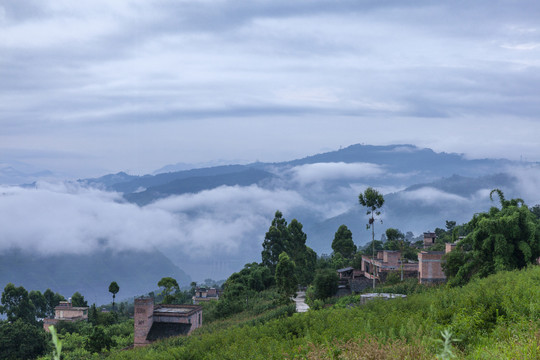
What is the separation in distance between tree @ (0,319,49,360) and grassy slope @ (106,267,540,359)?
2819 cm

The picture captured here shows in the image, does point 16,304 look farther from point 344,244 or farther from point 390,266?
point 390,266

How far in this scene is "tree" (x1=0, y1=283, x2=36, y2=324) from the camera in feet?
216

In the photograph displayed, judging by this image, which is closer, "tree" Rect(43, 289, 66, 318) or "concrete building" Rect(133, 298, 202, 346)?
"concrete building" Rect(133, 298, 202, 346)

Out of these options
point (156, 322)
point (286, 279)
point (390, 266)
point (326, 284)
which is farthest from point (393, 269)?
point (156, 322)

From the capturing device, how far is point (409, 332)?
10.4 meters

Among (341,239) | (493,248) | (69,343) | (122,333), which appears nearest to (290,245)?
(341,239)

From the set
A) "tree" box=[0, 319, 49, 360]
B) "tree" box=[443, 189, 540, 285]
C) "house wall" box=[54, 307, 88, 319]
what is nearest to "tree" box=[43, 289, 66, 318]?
"house wall" box=[54, 307, 88, 319]

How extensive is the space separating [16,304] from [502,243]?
68272mm

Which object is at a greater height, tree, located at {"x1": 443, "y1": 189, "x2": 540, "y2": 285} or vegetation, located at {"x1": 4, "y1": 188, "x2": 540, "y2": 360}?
tree, located at {"x1": 443, "y1": 189, "x2": 540, "y2": 285}

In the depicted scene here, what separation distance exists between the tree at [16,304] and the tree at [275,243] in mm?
36699

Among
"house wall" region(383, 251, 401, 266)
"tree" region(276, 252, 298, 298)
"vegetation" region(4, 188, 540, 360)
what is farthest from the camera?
"house wall" region(383, 251, 401, 266)

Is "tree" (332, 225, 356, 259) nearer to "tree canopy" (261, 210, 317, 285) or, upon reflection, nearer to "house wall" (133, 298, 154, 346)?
"tree canopy" (261, 210, 317, 285)

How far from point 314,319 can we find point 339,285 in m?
29.5

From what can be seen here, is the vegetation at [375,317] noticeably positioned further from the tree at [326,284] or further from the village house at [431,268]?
the village house at [431,268]
